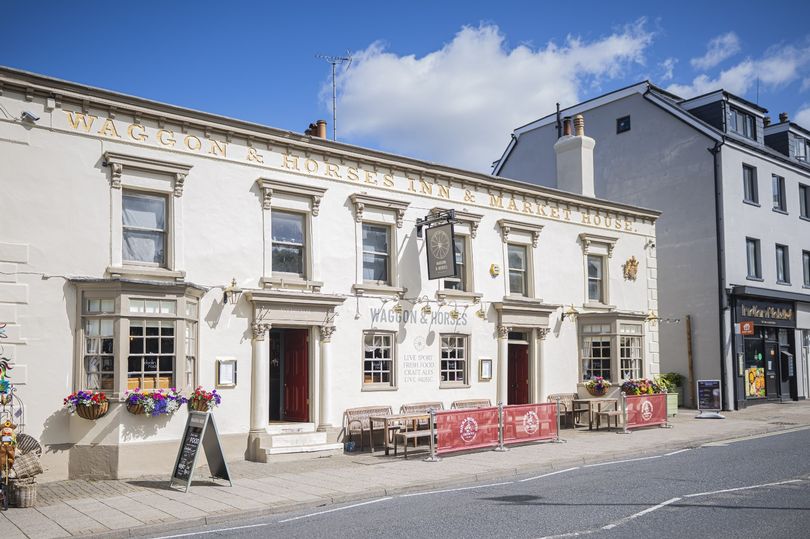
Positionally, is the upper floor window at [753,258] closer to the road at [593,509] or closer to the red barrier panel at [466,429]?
the road at [593,509]

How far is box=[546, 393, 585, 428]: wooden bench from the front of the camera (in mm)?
21688

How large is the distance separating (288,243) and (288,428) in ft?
13.6

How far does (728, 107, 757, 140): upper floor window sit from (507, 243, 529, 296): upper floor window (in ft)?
43.8

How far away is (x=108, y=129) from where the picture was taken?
47.4ft

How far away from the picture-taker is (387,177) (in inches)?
736

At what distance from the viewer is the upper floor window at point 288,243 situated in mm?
16875

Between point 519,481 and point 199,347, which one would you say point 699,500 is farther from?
point 199,347

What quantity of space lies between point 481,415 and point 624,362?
885 centimetres

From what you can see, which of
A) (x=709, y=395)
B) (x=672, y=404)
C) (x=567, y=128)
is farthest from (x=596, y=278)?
(x=567, y=128)

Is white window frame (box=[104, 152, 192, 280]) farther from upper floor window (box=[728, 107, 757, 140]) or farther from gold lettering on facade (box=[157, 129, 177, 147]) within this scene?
upper floor window (box=[728, 107, 757, 140])

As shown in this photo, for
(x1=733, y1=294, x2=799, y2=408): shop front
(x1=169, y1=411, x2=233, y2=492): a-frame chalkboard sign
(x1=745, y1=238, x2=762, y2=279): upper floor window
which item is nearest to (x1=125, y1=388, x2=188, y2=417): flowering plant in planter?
(x1=169, y1=411, x2=233, y2=492): a-frame chalkboard sign

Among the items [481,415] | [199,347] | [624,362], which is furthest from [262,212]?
[624,362]

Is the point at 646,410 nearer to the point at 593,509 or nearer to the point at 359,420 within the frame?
the point at 359,420

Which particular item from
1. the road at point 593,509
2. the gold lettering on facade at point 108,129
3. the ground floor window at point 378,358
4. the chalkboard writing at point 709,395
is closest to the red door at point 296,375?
the ground floor window at point 378,358
